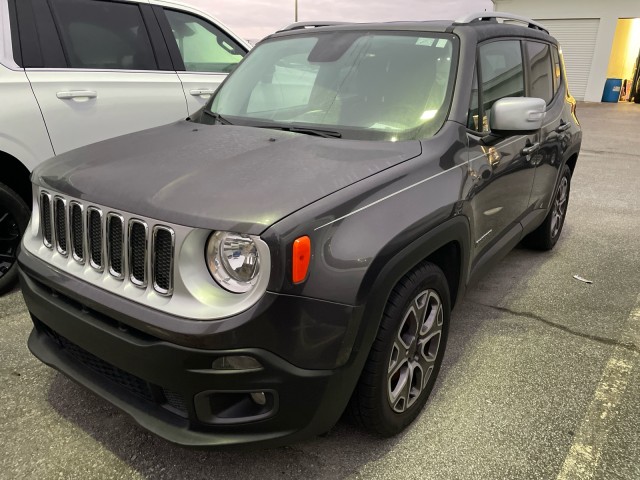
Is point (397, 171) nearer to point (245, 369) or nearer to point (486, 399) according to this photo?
point (245, 369)

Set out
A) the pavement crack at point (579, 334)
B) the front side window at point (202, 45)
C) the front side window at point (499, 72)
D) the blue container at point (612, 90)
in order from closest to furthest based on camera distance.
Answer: the front side window at point (499, 72)
the pavement crack at point (579, 334)
the front side window at point (202, 45)
the blue container at point (612, 90)

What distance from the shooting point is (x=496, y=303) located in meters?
3.68

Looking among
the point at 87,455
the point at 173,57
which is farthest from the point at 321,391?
the point at 173,57

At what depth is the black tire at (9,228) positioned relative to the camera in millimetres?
3367

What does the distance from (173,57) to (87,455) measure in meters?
3.16

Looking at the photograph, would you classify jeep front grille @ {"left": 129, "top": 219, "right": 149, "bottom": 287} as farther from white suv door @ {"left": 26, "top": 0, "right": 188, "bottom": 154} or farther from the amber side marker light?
white suv door @ {"left": 26, "top": 0, "right": 188, "bottom": 154}

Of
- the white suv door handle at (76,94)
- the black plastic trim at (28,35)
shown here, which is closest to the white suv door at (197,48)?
the white suv door handle at (76,94)

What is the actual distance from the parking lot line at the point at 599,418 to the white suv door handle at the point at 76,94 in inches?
140

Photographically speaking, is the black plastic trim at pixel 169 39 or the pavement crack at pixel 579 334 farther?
the black plastic trim at pixel 169 39

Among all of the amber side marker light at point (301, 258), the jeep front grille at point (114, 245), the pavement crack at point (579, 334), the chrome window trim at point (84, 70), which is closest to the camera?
the amber side marker light at point (301, 258)

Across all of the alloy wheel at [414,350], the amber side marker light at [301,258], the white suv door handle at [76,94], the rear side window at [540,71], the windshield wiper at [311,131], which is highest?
the rear side window at [540,71]

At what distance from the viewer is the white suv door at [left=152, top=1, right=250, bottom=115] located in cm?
427

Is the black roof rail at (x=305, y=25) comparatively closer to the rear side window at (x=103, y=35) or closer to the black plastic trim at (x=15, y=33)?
the rear side window at (x=103, y=35)

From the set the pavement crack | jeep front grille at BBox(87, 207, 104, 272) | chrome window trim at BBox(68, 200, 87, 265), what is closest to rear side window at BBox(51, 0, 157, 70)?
chrome window trim at BBox(68, 200, 87, 265)
